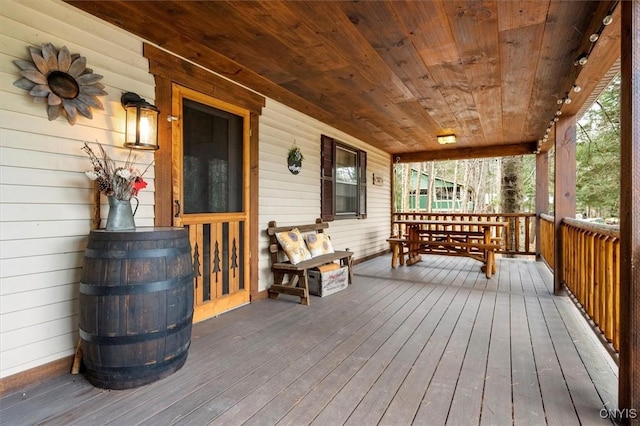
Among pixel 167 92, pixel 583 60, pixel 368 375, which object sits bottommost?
pixel 368 375

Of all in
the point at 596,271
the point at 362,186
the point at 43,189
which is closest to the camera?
the point at 43,189

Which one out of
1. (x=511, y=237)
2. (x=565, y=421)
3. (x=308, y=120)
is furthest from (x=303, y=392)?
(x=511, y=237)

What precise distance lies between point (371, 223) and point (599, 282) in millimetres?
4181

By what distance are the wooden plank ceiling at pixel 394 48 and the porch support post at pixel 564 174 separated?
31cm

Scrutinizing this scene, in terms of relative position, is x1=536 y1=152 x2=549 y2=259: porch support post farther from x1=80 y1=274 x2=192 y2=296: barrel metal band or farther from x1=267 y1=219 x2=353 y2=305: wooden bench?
x1=80 y1=274 x2=192 y2=296: barrel metal band

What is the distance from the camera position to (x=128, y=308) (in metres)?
1.75

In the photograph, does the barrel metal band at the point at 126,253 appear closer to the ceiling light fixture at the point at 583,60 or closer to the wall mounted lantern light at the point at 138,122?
the wall mounted lantern light at the point at 138,122

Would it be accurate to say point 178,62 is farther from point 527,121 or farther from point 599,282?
point 527,121

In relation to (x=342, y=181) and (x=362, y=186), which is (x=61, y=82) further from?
(x=362, y=186)

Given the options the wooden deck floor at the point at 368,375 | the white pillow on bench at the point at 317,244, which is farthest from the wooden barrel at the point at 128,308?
the white pillow on bench at the point at 317,244

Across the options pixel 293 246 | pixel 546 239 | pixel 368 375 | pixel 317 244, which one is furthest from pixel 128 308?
pixel 546 239

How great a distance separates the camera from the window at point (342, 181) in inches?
192

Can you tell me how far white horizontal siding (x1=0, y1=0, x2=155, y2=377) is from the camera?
→ 1.78m

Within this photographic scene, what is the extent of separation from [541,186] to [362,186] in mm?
3404
